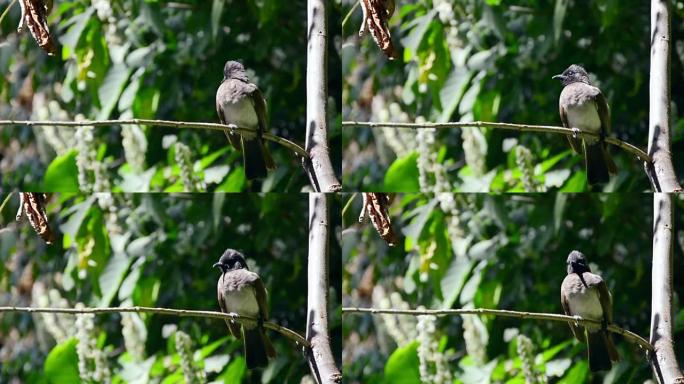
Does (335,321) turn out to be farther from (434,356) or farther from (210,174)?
(210,174)

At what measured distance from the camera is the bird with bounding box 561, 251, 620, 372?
3.19 m

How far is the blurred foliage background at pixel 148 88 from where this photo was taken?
11.1 ft

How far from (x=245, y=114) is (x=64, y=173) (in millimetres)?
628

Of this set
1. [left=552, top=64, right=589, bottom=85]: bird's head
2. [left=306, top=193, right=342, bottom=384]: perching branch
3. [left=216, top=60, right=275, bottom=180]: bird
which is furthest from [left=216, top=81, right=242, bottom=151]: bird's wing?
[left=552, top=64, right=589, bottom=85]: bird's head

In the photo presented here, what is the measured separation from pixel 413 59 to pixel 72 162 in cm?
113

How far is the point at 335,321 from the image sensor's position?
3.41m

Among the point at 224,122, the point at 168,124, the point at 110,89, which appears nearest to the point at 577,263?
the point at 224,122

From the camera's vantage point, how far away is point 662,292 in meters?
3.20

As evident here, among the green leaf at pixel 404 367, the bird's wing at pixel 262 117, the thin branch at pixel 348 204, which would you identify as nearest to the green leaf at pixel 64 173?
the bird's wing at pixel 262 117

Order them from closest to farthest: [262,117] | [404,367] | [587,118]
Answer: [587,118]
[262,117]
[404,367]

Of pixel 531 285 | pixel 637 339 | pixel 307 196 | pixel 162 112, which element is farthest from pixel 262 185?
pixel 637 339

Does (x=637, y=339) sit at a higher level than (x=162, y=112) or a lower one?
lower

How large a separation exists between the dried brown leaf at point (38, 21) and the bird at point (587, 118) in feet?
5.19

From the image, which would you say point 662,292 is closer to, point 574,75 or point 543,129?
point 543,129
